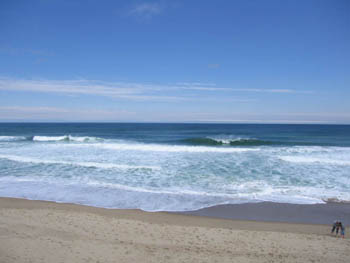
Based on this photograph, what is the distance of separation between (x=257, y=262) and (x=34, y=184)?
33.8 ft

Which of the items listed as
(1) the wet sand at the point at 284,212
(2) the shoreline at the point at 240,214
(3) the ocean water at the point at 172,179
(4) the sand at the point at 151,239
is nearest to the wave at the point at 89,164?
(3) the ocean water at the point at 172,179

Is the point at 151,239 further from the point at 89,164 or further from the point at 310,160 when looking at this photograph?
the point at 310,160

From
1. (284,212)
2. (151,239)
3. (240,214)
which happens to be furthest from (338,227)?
(151,239)

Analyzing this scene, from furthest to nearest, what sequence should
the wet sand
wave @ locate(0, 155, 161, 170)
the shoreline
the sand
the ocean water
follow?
wave @ locate(0, 155, 161, 170)
the ocean water
the wet sand
the shoreline
the sand

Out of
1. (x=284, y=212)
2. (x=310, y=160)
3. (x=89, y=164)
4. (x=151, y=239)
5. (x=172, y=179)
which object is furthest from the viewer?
(x=310, y=160)

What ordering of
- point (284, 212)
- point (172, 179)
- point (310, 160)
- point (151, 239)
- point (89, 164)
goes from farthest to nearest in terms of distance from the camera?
point (310, 160)
point (89, 164)
point (172, 179)
point (284, 212)
point (151, 239)

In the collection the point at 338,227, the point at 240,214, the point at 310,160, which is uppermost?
the point at 310,160

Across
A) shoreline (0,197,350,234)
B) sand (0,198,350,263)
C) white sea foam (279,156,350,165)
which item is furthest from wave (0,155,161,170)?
white sea foam (279,156,350,165)

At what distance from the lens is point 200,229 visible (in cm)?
652

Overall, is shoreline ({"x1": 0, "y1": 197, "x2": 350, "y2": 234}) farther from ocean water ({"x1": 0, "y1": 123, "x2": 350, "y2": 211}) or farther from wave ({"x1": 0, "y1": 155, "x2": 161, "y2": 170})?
wave ({"x1": 0, "y1": 155, "x2": 161, "y2": 170})

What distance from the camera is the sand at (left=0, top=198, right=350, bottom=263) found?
504 cm

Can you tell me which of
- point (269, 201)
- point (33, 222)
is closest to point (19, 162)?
point (33, 222)

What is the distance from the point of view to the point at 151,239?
586cm

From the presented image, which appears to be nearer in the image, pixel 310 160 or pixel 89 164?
pixel 89 164
